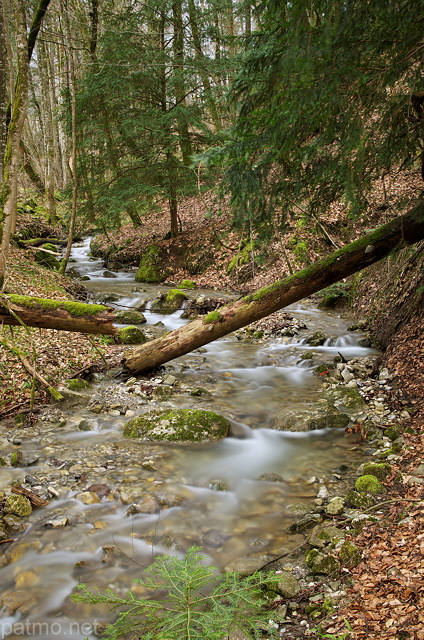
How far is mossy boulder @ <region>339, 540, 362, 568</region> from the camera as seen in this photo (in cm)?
310

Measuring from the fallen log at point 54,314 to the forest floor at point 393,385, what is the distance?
1.56ft

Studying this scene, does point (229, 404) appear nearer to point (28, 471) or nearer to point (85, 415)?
point (85, 415)

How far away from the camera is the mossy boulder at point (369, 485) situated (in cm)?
408

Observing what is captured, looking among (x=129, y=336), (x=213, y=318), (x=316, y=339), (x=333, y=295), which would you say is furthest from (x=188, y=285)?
(x=213, y=318)

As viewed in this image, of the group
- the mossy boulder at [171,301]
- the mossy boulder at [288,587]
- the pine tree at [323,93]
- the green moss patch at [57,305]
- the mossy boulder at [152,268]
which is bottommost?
the mossy boulder at [288,587]

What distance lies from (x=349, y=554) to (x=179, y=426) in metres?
3.33

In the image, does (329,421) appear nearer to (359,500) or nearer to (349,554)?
(359,500)

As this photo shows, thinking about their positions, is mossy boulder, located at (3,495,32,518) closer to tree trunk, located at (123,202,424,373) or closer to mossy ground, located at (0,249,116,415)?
mossy ground, located at (0,249,116,415)

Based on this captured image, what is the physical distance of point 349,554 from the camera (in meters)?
3.19

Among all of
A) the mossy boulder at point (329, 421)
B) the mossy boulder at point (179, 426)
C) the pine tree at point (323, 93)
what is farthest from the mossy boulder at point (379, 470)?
the pine tree at point (323, 93)

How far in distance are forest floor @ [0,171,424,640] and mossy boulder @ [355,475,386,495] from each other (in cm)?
10

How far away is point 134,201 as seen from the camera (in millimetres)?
15711

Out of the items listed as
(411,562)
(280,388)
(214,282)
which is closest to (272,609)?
(411,562)

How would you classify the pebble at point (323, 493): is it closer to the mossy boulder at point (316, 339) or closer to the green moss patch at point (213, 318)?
the green moss patch at point (213, 318)
